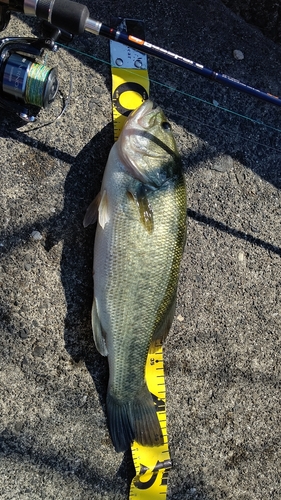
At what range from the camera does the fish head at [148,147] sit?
2.26m

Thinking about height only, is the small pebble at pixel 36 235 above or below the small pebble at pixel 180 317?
above

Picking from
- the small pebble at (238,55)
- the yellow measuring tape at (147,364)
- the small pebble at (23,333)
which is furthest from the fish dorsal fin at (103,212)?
the small pebble at (238,55)

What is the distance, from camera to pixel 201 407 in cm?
265

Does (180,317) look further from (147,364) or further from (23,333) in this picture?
(23,333)

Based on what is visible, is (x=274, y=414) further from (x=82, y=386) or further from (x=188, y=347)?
(x=82, y=386)

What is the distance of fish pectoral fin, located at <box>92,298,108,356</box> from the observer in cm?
229

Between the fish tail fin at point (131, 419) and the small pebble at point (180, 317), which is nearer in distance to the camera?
the fish tail fin at point (131, 419)

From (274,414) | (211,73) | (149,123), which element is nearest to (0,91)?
(149,123)

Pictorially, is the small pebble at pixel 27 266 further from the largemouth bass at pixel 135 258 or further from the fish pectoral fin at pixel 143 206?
the fish pectoral fin at pixel 143 206

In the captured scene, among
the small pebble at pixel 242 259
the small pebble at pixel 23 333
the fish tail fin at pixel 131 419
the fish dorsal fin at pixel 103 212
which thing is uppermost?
the fish dorsal fin at pixel 103 212

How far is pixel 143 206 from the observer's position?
7.31ft

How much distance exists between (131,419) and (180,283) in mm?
739

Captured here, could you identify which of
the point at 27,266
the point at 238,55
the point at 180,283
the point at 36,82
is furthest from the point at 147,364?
the point at 238,55

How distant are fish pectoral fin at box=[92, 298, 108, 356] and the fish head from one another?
2.12 feet
